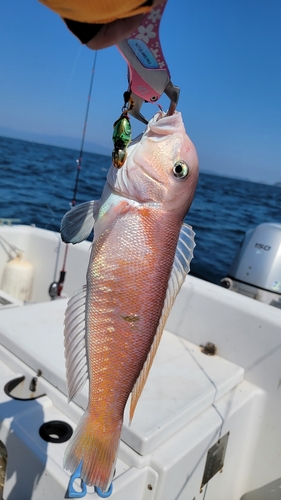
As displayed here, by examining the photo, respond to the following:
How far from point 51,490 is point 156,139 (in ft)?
4.97

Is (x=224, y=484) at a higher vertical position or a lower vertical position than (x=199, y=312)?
lower

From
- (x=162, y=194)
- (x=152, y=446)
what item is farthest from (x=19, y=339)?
(x=162, y=194)

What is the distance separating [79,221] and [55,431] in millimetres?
1303

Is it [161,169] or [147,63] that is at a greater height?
[147,63]

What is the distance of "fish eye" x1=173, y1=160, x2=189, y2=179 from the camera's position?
1.22 m

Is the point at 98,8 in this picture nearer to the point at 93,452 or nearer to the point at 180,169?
the point at 180,169

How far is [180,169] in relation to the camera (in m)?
1.22

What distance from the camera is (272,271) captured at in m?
3.69

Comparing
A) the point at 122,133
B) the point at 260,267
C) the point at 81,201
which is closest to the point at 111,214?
the point at 122,133

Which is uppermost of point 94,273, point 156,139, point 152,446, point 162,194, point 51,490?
point 156,139

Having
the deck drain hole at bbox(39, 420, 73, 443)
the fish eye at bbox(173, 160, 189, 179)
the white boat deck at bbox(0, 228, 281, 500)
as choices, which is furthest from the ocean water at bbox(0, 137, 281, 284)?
the fish eye at bbox(173, 160, 189, 179)

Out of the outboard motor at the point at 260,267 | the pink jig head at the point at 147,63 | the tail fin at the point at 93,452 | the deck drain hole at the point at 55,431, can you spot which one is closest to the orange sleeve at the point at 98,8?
the pink jig head at the point at 147,63

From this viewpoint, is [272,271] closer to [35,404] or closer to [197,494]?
[197,494]

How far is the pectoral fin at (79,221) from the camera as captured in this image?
1244 mm
